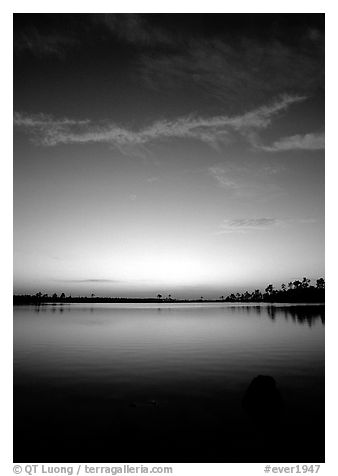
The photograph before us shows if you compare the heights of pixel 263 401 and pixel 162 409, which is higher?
pixel 263 401

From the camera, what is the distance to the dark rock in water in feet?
37.9

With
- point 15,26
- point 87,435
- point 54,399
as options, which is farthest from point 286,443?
point 15,26

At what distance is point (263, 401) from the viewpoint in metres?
11.8

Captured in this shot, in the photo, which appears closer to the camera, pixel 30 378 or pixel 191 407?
pixel 191 407

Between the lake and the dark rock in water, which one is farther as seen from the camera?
the dark rock in water

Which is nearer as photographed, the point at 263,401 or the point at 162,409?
the point at 263,401

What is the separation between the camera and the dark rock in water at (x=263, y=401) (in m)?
11.5

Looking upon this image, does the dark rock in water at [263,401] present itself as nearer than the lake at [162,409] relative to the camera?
No

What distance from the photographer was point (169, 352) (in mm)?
24453
